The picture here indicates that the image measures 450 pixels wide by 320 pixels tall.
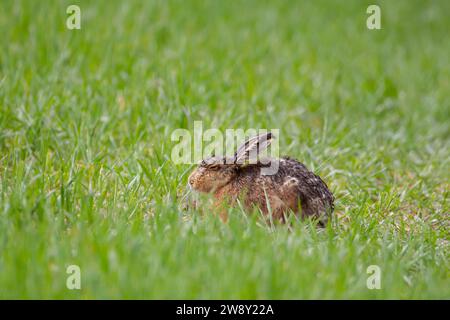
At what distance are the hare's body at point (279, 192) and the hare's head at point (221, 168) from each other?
5 cm

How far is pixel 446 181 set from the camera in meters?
6.00

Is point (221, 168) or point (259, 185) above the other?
point (221, 168)

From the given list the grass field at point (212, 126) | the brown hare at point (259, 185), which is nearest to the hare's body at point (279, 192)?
the brown hare at point (259, 185)

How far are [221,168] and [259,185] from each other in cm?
28

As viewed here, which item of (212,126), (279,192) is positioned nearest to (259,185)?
(279,192)

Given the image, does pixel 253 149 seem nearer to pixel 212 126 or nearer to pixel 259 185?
pixel 259 185

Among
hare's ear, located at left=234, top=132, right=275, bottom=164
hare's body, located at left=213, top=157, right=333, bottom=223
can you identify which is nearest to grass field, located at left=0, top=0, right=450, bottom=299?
hare's body, located at left=213, top=157, right=333, bottom=223

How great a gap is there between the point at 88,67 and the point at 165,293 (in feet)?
13.8

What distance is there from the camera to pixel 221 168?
455 centimetres

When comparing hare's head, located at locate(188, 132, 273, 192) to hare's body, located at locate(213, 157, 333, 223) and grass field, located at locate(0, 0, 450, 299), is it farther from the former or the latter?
grass field, located at locate(0, 0, 450, 299)

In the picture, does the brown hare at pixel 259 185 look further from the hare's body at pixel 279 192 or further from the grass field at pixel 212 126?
the grass field at pixel 212 126

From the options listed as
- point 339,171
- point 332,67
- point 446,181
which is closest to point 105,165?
point 339,171

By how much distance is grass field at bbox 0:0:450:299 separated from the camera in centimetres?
358
